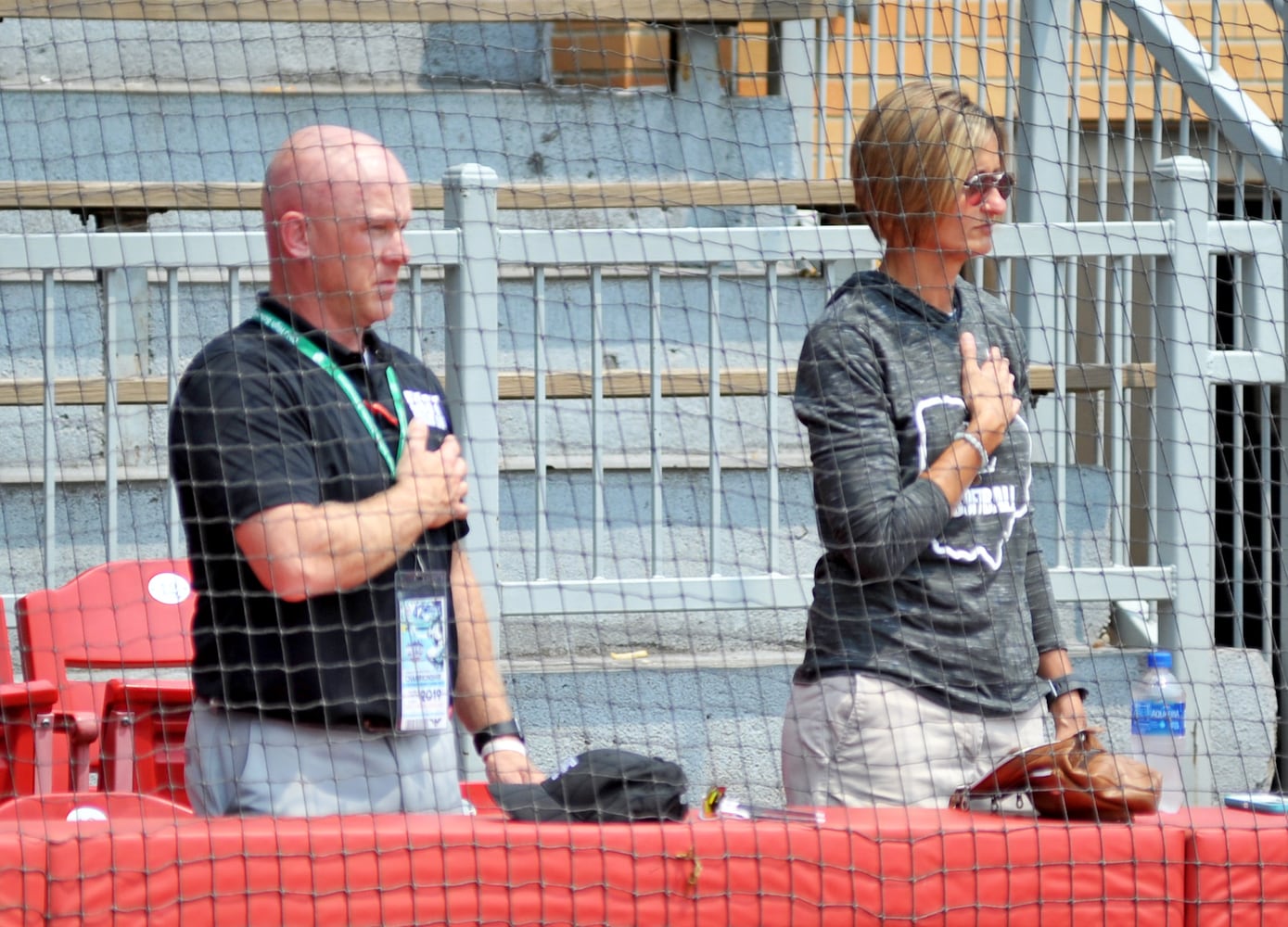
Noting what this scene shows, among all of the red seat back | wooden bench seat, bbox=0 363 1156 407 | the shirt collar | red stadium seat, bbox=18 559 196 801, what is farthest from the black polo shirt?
wooden bench seat, bbox=0 363 1156 407

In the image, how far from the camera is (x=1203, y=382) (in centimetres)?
381

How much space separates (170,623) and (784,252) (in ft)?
4.90

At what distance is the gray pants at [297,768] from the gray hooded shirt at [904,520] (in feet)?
2.01

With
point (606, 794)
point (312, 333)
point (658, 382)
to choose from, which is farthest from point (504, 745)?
point (658, 382)

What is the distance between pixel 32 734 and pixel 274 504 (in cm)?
105

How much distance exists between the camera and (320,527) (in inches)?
80.7

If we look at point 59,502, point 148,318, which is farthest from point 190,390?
point 148,318

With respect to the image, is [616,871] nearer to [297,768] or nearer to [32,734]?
[297,768]

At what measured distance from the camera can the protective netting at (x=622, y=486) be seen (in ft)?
6.78

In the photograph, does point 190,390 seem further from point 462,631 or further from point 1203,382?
point 1203,382

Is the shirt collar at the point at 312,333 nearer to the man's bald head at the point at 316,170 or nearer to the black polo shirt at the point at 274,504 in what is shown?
the black polo shirt at the point at 274,504

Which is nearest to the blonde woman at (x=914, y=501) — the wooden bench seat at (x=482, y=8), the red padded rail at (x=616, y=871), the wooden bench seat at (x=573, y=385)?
the red padded rail at (x=616, y=871)

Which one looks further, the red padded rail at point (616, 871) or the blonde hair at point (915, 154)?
the blonde hair at point (915, 154)

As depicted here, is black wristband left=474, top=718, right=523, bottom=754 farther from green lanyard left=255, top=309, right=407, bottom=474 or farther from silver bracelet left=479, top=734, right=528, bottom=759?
green lanyard left=255, top=309, right=407, bottom=474
